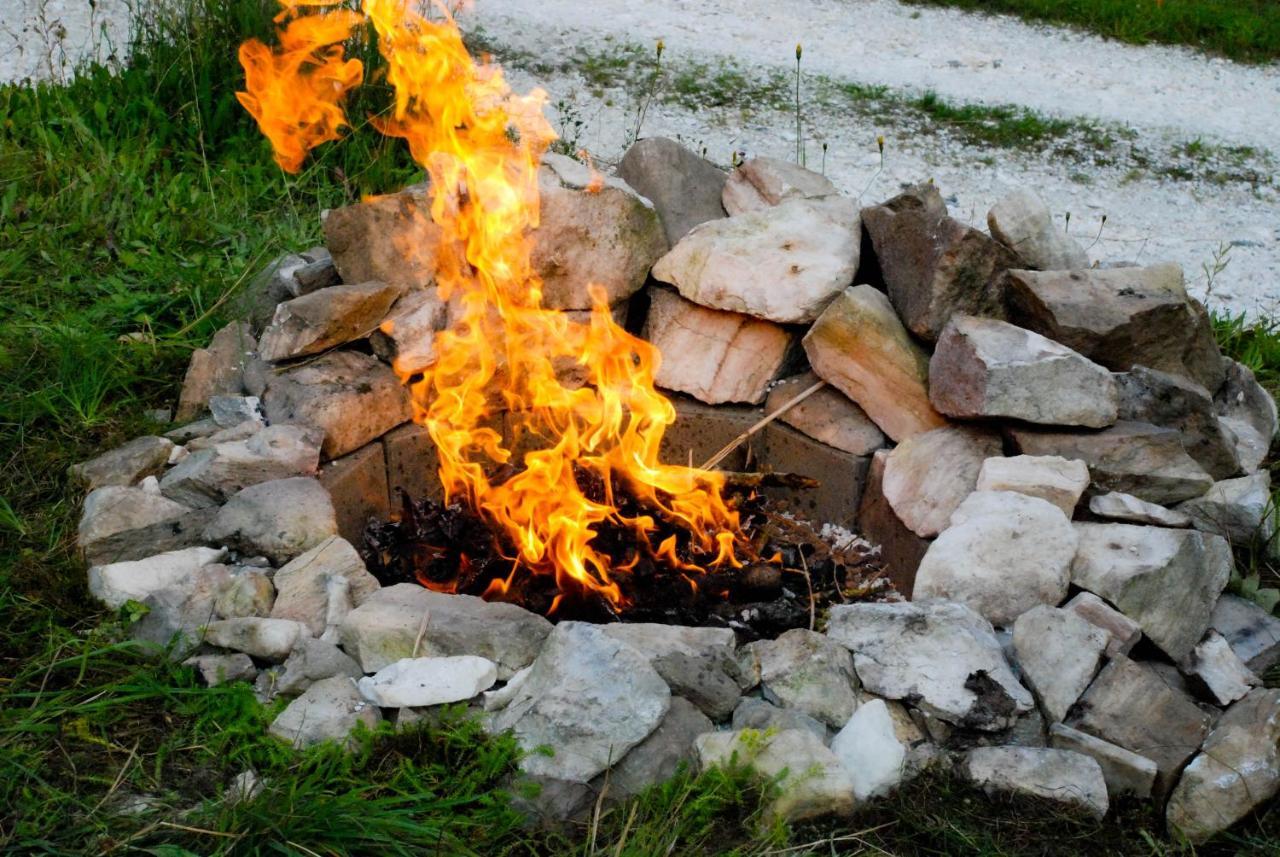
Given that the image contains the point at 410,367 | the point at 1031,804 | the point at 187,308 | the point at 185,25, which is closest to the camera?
the point at 1031,804

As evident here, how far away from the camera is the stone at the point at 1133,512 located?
3.44m

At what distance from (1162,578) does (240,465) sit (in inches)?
95.3

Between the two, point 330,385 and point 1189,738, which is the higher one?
point 330,385

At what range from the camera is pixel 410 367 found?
159 inches

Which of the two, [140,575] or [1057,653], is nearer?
[1057,653]

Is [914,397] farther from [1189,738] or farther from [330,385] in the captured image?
[330,385]

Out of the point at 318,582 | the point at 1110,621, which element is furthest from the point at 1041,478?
the point at 318,582

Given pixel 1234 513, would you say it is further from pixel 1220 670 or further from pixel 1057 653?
pixel 1057 653

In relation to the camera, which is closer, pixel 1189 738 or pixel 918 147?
pixel 1189 738

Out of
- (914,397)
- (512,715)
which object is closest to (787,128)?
(914,397)

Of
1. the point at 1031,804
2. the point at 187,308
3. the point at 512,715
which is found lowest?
the point at 1031,804

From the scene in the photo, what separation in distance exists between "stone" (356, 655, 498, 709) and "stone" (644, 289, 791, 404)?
151cm

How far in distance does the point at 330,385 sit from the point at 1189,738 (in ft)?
8.18

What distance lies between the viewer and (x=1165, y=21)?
9.41 m
